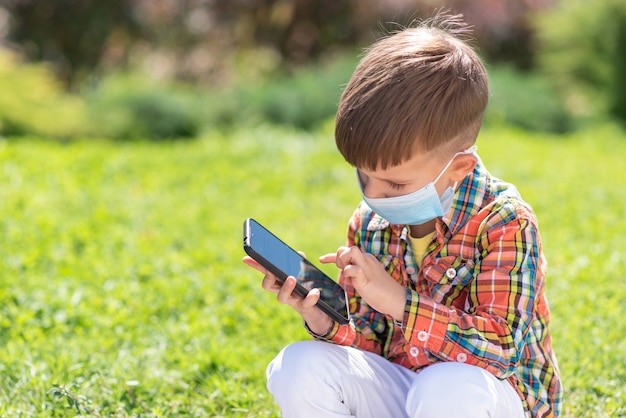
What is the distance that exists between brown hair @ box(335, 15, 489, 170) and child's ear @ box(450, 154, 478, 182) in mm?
37

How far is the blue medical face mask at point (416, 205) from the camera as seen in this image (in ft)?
7.04

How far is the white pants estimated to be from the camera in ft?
6.57

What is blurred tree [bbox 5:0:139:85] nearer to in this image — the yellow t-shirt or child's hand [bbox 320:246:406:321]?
the yellow t-shirt

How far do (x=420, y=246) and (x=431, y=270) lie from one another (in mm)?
121

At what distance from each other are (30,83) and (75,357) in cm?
518

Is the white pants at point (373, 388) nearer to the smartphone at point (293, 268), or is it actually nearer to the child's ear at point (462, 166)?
the smartphone at point (293, 268)

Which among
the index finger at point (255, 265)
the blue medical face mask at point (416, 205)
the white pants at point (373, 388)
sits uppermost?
the blue medical face mask at point (416, 205)

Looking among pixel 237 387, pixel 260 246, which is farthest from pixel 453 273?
pixel 237 387

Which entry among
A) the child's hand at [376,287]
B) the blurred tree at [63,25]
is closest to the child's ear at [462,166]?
the child's hand at [376,287]

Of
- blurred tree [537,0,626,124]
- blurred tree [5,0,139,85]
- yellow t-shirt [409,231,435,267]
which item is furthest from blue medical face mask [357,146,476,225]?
blurred tree [5,0,139,85]

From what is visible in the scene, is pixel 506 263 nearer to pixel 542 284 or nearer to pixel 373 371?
pixel 542 284

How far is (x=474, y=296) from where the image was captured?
2143mm

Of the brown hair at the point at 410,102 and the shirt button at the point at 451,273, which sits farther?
the shirt button at the point at 451,273

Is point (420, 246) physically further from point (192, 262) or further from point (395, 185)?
point (192, 262)
